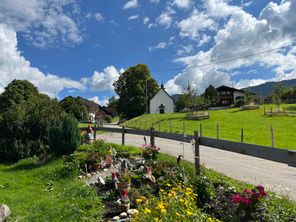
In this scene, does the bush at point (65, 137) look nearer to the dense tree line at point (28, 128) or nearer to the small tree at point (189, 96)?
the dense tree line at point (28, 128)

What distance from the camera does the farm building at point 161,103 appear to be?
212ft

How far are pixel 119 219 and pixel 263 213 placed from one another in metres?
2.47

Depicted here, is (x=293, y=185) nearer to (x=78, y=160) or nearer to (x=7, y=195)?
(x=78, y=160)

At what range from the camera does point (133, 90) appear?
61375 mm

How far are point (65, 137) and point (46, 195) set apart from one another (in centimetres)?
450

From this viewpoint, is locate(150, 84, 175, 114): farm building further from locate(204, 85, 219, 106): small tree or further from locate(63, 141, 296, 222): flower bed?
locate(63, 141, 296, 222): flower bed

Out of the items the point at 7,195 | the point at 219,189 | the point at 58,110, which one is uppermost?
the point at 58,110

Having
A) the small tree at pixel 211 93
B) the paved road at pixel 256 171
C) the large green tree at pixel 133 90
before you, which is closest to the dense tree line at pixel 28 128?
the paved road at pixel 256 171

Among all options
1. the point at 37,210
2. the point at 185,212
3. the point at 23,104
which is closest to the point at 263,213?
the point at 185,212

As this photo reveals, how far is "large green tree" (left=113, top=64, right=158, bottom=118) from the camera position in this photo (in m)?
61.3

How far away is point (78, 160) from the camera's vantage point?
1034cm

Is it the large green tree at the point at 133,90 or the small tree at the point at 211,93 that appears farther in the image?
the small tree at the point at 211,93

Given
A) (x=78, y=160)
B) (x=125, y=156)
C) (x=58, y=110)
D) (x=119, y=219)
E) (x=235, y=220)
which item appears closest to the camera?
(x=235, y=220)

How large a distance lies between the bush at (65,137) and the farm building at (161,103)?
51.9 metres
